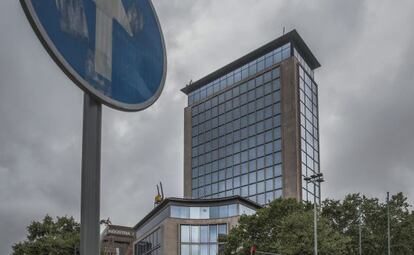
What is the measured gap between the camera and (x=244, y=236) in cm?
4700

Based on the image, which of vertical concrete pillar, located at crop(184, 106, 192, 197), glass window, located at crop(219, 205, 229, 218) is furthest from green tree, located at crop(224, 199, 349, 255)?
vertical concrete pillar, located at crop(184, 106, 192, 197)

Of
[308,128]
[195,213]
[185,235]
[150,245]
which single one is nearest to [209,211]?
[195,213]

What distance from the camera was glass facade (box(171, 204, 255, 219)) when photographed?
73812mm

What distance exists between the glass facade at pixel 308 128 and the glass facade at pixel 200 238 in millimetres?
25450

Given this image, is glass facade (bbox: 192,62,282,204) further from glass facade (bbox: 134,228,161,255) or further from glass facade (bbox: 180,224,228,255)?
glass facade (bbox: 180,224,228,255)

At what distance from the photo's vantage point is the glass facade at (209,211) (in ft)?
242

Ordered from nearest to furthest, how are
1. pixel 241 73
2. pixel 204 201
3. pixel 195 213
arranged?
pixel 204 201
pixel 195 213
pixel 241 73

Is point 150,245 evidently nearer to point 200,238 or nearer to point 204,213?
point 200,238

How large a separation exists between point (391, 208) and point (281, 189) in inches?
1580

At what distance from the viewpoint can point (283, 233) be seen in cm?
4431

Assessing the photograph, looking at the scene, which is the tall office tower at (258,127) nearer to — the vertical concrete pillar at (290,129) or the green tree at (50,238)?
the vertical concrete pillar at (290,129)

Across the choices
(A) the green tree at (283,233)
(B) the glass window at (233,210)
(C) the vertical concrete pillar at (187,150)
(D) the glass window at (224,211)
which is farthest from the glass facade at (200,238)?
(C) the vertical concrete pillar at (187,150)

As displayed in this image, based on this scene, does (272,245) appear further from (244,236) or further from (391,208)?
(391,208)

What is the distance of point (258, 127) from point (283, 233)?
2442 inches
